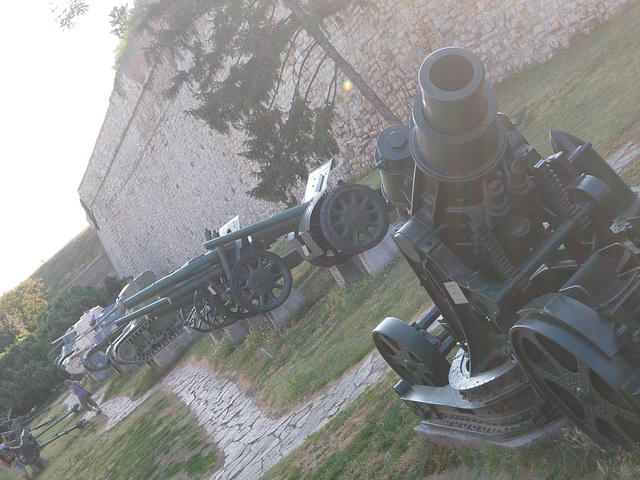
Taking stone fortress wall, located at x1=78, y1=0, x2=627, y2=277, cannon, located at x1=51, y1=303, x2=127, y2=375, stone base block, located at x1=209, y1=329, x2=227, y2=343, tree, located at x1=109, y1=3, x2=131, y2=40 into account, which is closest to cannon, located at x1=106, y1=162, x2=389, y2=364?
stone base block, located at x1=209, y1=329, x2=227, y2=343

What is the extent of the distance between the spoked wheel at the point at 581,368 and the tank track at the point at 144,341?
13942 millimetres

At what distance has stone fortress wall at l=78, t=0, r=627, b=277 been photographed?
1181 centimetres

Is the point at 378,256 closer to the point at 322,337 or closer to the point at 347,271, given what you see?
the point at 347,271

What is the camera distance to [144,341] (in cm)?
1627

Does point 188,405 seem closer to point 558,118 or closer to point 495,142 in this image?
point 558,118

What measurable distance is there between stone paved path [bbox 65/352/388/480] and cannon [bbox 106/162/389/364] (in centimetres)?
141

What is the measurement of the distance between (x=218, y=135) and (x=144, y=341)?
24.2 ft

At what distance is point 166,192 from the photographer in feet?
85.6

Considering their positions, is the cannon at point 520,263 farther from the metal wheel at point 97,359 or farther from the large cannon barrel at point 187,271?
the metal wheel at point 97,359

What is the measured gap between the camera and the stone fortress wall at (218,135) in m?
11.8

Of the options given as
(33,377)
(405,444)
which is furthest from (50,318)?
(405,444)

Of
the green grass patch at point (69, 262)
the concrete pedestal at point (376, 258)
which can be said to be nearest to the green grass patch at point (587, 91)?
the concrete pedestal at point (376, 258)

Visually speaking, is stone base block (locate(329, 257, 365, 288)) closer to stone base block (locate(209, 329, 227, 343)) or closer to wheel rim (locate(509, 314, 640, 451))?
stone base block (locate(209, 329, 227, 343))

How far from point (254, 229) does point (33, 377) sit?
19.2 meters
